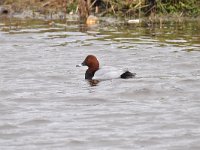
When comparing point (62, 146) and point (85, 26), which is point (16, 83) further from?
point (85, 26)

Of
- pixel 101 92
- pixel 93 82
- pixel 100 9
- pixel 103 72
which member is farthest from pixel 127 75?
pixel 100 9

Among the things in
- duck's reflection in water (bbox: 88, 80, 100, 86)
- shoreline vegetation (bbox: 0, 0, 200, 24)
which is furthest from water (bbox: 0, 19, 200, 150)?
shoreline vegetation (bbox: 0, 0, 200, 24)

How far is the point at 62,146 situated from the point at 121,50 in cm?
890

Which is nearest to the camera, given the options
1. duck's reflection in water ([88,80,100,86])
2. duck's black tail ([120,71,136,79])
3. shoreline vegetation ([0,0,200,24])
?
duck's reflection in water ([88,80,100,86])

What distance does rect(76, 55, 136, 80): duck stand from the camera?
45.6 ft

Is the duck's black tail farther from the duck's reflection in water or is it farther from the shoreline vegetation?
the shoreline vegetation

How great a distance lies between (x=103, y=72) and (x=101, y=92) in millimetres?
1421

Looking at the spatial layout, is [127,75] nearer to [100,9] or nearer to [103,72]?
[103,72]

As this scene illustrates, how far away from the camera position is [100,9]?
24516 mm

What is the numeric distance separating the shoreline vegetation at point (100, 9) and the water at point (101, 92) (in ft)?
6.46

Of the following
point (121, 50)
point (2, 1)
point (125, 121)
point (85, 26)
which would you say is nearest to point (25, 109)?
point (125, 121)

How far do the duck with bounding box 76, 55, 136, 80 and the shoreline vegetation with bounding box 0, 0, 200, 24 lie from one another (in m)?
8.49

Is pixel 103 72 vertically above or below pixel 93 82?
above

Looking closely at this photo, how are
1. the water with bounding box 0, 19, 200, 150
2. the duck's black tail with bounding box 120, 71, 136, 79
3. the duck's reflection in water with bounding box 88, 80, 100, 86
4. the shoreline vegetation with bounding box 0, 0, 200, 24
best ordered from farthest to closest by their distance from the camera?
the shoreline vegetation with bounding box 0, 0, 200, 24 < the duck's black tail with bounding box 120, 71, 136, 79 < the duck's reflection in water with bounding box 88, 80, 100, 86 < the water with bounding box 0, 19, 200, 150
